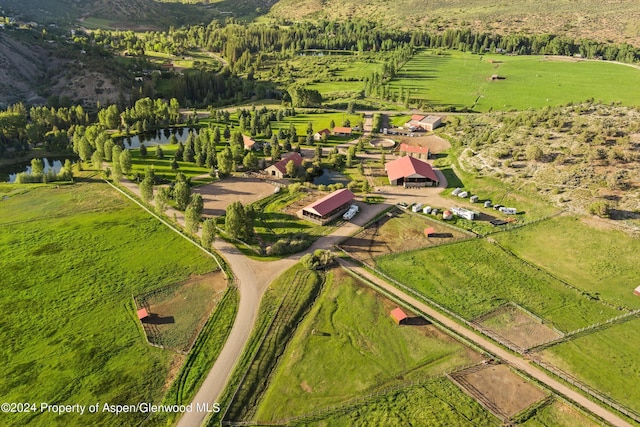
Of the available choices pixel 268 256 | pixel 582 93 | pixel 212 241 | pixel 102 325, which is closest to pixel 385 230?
pixel 268 256

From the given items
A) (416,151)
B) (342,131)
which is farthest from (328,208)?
(342,131)

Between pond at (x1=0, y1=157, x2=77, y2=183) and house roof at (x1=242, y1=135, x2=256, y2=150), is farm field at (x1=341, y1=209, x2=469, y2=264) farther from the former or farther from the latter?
pond at (x1=0, y1=157, x2=77, y2=183)

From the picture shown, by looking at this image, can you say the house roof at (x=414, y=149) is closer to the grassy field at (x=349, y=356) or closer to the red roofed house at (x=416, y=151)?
the red roofed house at (x=416, y=151)

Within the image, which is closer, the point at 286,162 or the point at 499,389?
the point at 499,389

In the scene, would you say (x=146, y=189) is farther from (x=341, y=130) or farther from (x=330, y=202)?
(x=341, y=130)

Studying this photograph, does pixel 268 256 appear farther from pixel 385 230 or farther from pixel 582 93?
pixel 582 93

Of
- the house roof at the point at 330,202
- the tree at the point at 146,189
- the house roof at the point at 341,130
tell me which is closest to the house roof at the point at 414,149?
the house roof at the point at 341,130

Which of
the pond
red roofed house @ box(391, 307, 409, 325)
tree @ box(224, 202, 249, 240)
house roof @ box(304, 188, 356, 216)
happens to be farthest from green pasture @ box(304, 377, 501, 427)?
the pond
